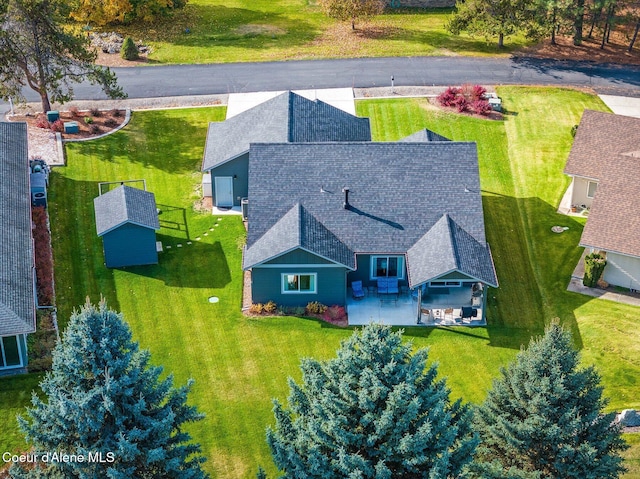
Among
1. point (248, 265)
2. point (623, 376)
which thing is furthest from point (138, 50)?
point (623, 376)

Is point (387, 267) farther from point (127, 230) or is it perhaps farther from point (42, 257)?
point (42, 257)

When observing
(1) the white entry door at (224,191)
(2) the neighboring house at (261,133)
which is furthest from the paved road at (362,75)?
(1) the white entry door at (224,191)

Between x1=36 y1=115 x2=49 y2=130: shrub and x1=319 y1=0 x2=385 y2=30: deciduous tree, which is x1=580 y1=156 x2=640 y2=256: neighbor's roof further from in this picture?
x1=36 y1=115 x2=49 y2=130: shrub

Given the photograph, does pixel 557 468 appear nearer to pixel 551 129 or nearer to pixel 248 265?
pixel 248 265

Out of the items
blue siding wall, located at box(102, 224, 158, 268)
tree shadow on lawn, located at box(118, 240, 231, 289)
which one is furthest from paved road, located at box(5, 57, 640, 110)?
blue siding wall, located at box(102, 224, 158, 268)

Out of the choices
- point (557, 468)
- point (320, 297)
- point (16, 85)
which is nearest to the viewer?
point (557, 468)

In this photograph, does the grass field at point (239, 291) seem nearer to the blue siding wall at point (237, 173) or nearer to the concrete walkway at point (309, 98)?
the blue siding wall at point (237, 173)

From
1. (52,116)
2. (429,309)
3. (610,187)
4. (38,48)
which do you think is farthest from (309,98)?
(429,309)
